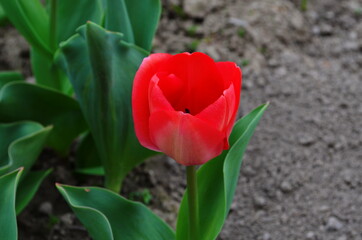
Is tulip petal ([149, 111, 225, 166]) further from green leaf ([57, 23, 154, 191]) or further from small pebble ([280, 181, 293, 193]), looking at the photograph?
small pebble ([280, 181, 293, 193])

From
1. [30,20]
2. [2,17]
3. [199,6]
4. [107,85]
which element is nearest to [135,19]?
[107,85]

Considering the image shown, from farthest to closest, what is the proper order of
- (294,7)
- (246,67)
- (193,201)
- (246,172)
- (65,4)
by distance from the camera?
1. (294,7)
2. (246,67)
3. (246,172)
4. (65,4)
5. (193,201)

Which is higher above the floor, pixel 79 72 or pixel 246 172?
pixel 79 72

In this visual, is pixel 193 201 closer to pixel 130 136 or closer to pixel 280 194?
pixel 130 136

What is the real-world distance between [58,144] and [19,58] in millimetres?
580

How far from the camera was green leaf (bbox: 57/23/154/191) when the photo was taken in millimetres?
1438

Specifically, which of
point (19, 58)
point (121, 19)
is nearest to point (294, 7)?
point (19, 58)

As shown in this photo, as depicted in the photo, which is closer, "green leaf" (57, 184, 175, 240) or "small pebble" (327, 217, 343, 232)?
"green leaf" (57, 184, 175, 240)

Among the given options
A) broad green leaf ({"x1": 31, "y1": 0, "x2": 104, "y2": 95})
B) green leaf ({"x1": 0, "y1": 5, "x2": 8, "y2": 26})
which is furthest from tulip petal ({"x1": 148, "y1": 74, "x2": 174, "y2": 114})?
green leaf ({"x1": 0, "y1": 5, "x2": 8, "y2": 26})

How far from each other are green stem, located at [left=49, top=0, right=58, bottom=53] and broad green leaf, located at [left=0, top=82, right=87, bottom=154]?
0.41ft

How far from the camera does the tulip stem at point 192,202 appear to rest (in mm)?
1197

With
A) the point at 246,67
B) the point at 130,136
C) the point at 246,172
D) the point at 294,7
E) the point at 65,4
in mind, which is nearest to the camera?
the point at 130,136

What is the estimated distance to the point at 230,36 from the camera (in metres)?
2.36

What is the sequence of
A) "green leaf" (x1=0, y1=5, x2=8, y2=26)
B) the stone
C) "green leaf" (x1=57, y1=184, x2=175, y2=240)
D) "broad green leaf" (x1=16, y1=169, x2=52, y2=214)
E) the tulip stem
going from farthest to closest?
1. the stone
2. "green leaf" (x1=0, y1=5, x2=8, y2=26)
3. "broad green leaf" (x1=16, y1=169, x2=52, y2=214)
4. "green leaf" (x1=57, y1=184, x2=175, y2=240)
5. the tulip stem
